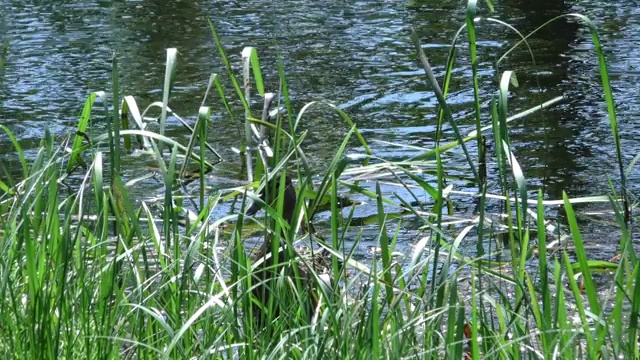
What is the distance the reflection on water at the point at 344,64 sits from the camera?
207 inches

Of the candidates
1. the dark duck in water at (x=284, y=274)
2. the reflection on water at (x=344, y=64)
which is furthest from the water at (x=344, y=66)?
the dark duck in water at (x=284, y=274)

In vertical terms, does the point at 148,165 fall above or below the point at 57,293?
below

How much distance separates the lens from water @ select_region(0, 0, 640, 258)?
518cm

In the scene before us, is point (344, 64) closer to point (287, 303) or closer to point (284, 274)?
point (287, 303)

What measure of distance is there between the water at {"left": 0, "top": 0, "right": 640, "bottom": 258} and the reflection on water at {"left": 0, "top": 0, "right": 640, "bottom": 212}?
0.04ft

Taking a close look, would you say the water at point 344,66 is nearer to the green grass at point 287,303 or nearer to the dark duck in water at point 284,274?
the dark duck in water at point 284,274

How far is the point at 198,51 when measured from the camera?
7.24 m

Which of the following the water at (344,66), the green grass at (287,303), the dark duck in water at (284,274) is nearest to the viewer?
the green grass at (287,303)

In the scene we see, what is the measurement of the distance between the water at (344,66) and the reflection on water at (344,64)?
0.01 metres

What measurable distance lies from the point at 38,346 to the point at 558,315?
1.05m

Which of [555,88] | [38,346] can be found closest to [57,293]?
[38,346]

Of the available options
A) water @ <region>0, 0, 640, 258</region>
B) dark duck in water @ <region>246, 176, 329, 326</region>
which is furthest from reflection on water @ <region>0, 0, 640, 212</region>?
dark duck in water @ <region>246, 176, 329, 326</region>

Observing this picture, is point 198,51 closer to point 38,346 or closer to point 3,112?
point 3,112

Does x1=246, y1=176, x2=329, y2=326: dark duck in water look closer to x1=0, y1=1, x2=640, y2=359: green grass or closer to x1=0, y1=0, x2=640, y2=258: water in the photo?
x1=0, y1=1, x2=640, y2=359: green grass
